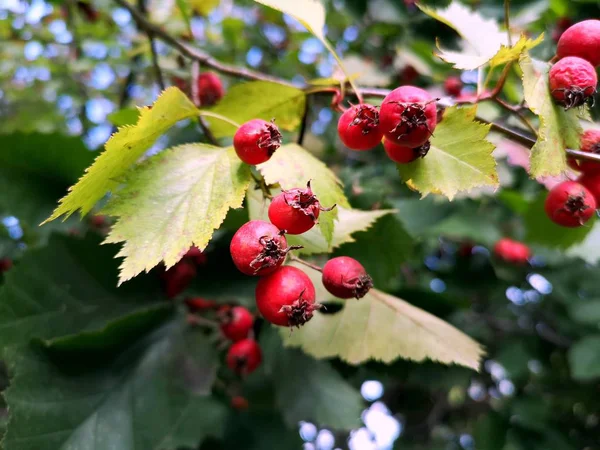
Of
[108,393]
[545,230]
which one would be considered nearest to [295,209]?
[108,393]

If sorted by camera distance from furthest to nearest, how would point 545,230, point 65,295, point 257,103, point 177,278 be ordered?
1. point 545,230
2. point 177,278
3. point 65,295
4. point 257,103

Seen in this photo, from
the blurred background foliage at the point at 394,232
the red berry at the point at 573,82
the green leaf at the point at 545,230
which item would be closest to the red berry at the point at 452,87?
the blurred background foliage at the point at 394,232

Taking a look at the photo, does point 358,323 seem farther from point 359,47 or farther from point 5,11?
point 5,11

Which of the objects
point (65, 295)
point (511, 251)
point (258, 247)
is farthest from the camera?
point (511, 251)

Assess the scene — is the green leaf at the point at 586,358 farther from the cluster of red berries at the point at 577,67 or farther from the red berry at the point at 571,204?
the cluster of red berries at the point at 577,67

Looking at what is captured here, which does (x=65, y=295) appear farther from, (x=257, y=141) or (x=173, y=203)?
(x=257, y=141)

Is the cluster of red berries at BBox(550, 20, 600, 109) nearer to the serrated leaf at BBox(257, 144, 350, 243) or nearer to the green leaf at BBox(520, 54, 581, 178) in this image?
the green leaf at BBox(520, 54, 581, 178)

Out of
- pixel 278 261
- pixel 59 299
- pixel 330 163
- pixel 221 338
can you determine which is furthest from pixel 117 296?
pixel 330 163
